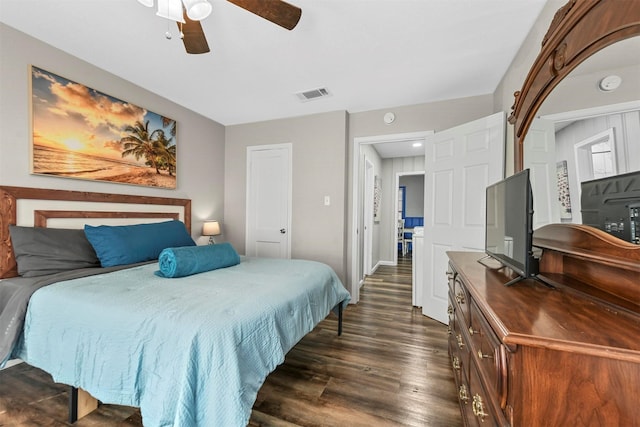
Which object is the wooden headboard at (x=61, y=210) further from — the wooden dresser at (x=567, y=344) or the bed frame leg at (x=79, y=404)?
the wooden dresser at (x=567, y=344)

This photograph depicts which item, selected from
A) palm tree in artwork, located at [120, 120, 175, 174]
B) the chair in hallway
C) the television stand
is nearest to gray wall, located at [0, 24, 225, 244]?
palm tree in artwork, located at [120, 120, 175, 174]

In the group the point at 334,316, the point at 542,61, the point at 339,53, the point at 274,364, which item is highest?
the point at 339,53

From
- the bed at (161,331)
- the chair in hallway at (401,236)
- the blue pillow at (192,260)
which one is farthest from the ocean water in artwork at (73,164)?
the chair in hallway at (401,236)

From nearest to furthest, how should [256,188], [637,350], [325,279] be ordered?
[637,350] → [325,279] → [256,188]

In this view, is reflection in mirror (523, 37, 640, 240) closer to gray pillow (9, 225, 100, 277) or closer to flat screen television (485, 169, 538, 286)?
flat screen television (485, 169, 538, 286)

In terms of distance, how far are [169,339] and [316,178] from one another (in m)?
2.62

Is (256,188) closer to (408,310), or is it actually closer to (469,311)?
(408,310)

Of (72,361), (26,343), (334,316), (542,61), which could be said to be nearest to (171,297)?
(72,361)

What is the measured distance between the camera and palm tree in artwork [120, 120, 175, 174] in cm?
264

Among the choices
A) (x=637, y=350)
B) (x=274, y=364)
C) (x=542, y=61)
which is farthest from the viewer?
(x=542, y=61)

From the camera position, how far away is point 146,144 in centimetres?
281

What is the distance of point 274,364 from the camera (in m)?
1.31

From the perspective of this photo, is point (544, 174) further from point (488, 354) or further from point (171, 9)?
point (171, 9)

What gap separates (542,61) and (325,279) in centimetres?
199
